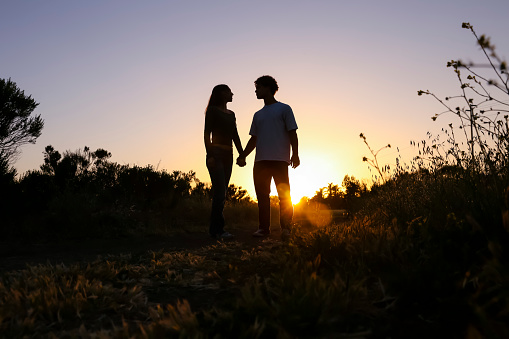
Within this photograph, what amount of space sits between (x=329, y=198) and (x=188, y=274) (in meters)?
14.9

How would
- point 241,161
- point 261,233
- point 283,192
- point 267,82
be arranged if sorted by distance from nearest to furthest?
point 283,192
point 261,233
point 267,82
point 241,161

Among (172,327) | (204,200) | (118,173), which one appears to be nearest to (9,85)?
(118,173)

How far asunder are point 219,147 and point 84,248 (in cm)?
254

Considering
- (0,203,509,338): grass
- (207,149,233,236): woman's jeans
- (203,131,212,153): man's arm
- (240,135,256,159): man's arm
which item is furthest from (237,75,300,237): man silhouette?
(0,203,509,338): grass

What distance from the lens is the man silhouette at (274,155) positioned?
5863mm

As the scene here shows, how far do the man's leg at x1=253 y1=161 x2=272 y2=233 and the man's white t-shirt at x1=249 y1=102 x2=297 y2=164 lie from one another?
144mm

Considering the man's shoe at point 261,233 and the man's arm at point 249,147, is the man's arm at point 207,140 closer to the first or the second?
the man's arm at point 249,147

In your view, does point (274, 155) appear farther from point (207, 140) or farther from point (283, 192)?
point (207, 140)

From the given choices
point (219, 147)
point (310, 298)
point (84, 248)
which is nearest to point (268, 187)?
point (219, 147)

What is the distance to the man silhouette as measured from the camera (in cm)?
586

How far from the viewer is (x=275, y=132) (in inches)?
233

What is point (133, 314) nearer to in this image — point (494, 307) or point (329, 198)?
point (494, 307)

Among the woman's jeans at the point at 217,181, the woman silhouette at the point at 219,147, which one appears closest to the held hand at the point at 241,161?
the woman silhouette at the point at 219,147

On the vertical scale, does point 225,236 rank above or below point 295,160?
below
